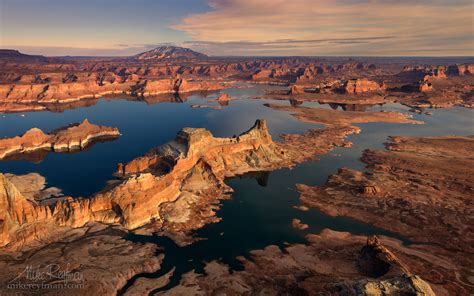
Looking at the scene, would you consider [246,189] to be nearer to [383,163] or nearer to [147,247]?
[147,247]

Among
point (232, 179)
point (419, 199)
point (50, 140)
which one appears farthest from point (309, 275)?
point (50, 140)

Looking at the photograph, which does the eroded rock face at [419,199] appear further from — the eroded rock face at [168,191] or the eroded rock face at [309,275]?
the eroded rock face at [168,191]

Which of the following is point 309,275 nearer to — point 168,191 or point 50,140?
point 168,191

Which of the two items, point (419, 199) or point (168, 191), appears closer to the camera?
point (168, 191)

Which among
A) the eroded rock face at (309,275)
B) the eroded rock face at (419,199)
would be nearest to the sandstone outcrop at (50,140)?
the eroded rock face at (419,199)

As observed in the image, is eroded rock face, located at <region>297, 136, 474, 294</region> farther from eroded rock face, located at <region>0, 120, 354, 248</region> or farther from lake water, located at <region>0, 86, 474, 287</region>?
eroded rock face, located at <region>0, 120, 354, 248</region>

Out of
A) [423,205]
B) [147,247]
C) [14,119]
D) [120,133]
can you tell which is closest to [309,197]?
[423,205]

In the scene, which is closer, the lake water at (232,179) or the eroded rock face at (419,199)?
the eroded rock face at (419,199)
